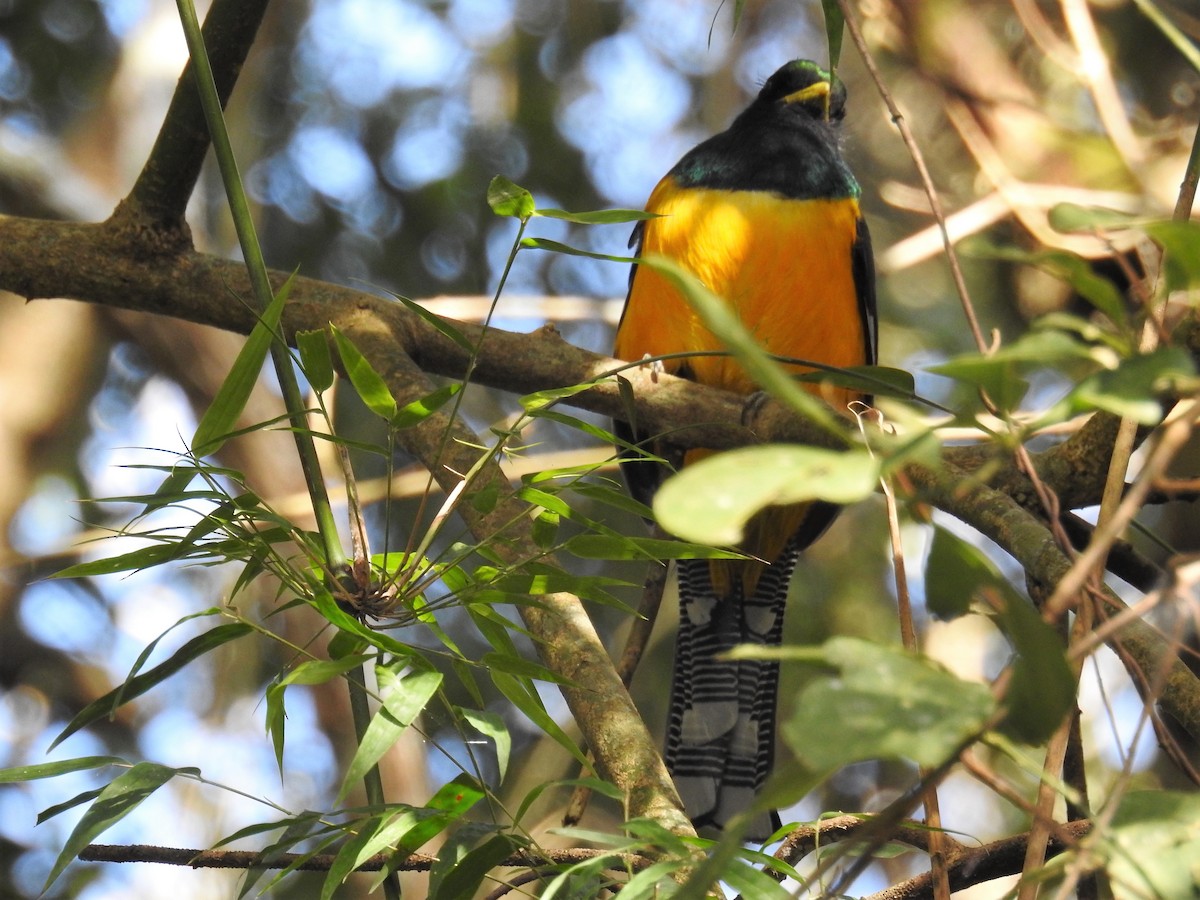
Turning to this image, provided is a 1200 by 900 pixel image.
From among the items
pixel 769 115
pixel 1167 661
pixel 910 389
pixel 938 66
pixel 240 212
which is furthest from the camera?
pixel 938 66

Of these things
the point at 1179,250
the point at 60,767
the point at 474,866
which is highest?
the point at 1179,250

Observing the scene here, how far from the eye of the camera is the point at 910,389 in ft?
4.09

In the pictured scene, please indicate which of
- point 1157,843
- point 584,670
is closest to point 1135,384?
point 1157,843

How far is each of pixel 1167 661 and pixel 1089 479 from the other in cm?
126

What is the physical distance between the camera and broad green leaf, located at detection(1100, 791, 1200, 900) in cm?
66

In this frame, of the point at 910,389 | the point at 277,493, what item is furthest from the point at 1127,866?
the point at 277,493

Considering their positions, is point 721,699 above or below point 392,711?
below

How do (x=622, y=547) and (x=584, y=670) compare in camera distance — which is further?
(x=584, y=670)

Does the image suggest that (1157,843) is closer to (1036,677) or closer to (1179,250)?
(1036,677)

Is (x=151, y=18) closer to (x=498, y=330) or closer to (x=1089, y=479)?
(x=498, y=330)

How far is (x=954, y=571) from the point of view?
27.6 inches

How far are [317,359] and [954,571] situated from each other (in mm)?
801

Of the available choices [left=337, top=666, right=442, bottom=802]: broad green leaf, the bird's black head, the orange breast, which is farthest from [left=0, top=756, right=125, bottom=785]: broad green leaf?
the bird's black head

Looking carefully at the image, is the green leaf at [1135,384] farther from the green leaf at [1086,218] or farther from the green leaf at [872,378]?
the green leaf at [872,378]
